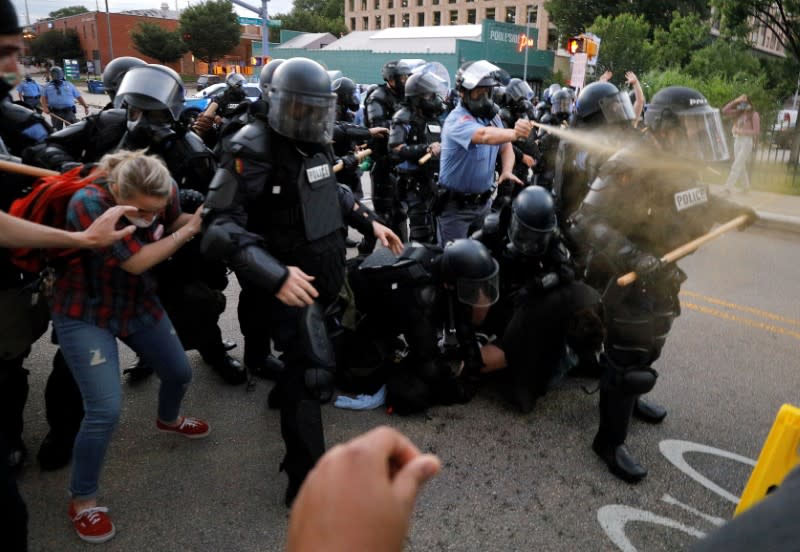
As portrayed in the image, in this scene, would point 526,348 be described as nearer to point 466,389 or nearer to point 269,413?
point 466,389

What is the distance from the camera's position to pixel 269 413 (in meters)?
3.61

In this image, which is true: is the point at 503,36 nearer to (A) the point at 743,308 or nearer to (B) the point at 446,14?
(B) the point at 446,14

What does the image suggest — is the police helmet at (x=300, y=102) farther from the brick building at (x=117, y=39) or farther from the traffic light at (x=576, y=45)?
the brick building at (x=117, y=39)

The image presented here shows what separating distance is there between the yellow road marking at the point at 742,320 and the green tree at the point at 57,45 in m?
66.6

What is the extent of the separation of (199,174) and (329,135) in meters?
1.19

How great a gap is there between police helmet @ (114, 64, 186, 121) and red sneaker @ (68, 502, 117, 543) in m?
2.13

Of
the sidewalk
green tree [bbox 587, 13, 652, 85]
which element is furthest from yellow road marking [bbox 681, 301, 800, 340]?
green tree [bbox 587, 13, 652, 85]

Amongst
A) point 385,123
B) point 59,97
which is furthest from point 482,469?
point 59,97

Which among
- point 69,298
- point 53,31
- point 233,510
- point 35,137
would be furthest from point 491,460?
point 53,31

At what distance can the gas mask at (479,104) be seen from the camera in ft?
15.8

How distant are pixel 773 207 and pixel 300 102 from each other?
32.2 feet

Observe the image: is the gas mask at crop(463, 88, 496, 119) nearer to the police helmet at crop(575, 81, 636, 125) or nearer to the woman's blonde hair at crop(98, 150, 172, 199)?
the police helmet at crop(575, 81, 636, 125)

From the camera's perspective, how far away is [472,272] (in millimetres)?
3154

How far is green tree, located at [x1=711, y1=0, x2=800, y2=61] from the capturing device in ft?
35.3
